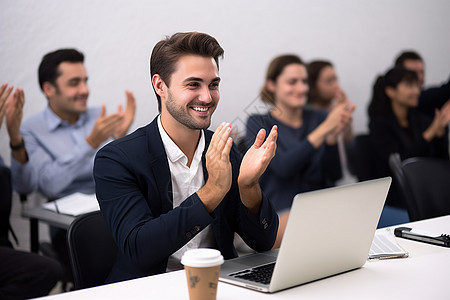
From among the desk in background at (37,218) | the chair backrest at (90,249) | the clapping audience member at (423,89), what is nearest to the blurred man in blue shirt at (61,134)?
the desk in background at (37,218)

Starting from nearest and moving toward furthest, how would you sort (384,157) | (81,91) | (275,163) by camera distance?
(81,91) → (275,163) → (384,157)

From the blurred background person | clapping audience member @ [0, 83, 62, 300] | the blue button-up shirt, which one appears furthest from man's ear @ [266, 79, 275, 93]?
clapping audience member @ [0, 83, 62, 300]

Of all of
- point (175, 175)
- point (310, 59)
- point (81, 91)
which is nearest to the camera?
point (175, 175)

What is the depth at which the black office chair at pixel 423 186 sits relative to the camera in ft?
7.63

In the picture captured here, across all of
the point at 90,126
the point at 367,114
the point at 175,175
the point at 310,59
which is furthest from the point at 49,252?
the point at 367,114

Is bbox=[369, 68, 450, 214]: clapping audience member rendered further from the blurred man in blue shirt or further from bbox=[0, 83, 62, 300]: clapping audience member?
bbox=[0, 83, 62, 300]: clapping audience member

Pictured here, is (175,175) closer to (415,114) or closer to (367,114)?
(367,114)

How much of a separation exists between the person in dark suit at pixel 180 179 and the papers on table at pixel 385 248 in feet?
1.06

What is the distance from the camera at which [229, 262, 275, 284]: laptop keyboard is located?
52.9 inches

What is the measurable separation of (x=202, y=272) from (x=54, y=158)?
206cm

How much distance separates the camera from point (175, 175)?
185 centimetres

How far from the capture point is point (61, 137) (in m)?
3.03

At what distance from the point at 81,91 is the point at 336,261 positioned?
2102 millimetres

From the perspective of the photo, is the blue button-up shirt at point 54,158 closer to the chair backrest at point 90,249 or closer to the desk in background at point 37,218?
the desk in background at point 37,218
